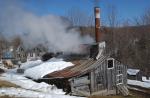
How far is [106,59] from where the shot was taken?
35594 mm

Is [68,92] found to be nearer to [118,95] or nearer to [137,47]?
[118,95]

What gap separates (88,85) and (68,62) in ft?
13.6

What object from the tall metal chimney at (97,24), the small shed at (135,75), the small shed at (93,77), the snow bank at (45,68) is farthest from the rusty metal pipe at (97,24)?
the small shed at (135,75)

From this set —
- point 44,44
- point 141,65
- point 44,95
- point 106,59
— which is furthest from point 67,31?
point 141,65

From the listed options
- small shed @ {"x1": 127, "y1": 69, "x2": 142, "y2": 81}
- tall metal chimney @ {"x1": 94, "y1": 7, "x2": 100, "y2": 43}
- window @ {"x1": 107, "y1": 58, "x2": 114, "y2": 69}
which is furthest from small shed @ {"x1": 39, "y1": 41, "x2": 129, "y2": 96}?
small shed @ {"x1": 127, "y1": 69, "x2": 142, "y2": 81}

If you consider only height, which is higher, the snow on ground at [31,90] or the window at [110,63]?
the window at [110,63]

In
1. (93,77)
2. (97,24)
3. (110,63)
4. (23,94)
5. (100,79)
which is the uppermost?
(97,24)

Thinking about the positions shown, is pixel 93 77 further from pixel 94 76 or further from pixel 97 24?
pixel 97 24

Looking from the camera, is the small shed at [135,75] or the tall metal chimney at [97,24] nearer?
the tall metal chimney at [97,24]

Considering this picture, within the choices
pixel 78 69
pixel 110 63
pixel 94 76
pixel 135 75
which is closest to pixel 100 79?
pixel 94 76

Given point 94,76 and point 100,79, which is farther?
point 100,79

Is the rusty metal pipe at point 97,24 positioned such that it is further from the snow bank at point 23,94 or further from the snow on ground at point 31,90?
the snow bank at point 23,94

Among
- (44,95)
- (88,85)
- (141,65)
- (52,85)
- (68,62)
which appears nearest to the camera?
(44,95)

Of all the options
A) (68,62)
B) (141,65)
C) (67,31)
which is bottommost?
(141,65)
